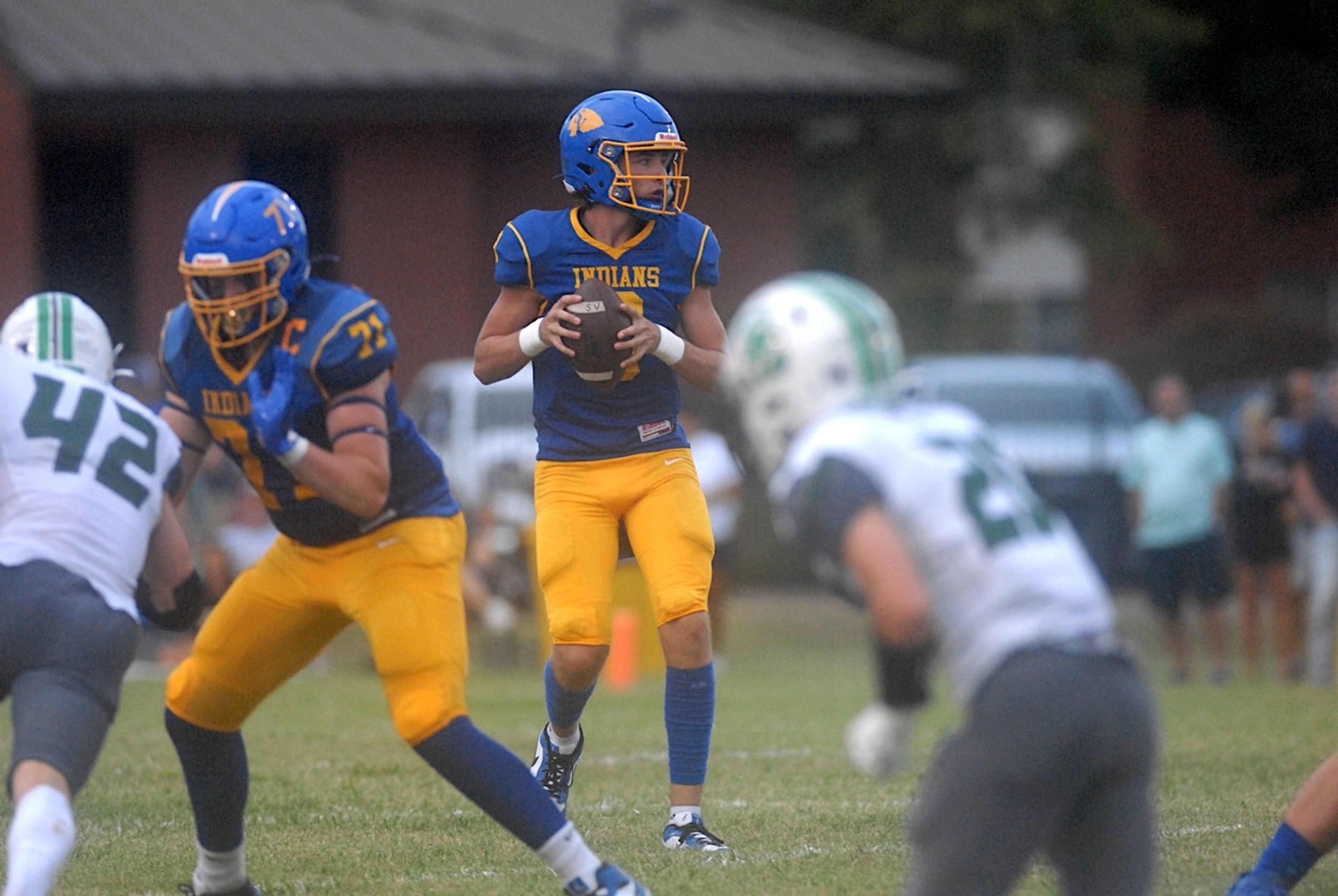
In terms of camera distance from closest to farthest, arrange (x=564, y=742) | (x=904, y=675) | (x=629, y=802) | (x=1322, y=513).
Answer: (x=904, y=675) < (x=564, y=742) < (x=629, y=802) < (x=1322, y=513)

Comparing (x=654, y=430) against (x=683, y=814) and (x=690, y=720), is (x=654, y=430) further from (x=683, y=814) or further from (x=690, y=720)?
(x=683, y=814)

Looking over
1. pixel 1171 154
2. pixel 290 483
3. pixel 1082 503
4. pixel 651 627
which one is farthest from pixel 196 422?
pixel 1171 154

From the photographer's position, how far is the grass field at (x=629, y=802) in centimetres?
507

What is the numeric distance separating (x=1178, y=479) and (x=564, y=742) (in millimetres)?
7874

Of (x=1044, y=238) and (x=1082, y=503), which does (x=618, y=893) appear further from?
(x=1044, y=238)

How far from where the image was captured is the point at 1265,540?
13.4 metres

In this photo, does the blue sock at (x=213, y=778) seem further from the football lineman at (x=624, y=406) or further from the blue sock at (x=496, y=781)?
the football lineman at (x=624, y=406)

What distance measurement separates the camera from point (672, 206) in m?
5.55

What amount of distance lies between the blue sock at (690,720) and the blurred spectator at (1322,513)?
24.0 ft

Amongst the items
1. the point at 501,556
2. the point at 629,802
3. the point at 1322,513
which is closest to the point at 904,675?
the point at 629,802

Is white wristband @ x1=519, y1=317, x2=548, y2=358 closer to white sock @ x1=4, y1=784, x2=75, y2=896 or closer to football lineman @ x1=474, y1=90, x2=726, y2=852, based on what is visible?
football lineman @ x1=474, y1=90, x2=726, y2=852

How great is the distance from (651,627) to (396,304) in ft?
18.9

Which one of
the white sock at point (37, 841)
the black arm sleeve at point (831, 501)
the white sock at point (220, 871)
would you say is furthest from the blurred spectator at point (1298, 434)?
the white sock at point (37, 841)

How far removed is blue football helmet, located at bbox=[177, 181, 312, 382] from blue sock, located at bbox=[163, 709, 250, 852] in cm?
95
